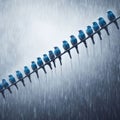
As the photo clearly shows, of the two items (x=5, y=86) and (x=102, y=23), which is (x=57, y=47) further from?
(x=5, y=86)

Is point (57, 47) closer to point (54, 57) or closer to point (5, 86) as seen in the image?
point (54, 57)

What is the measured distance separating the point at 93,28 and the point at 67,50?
81.3 inches

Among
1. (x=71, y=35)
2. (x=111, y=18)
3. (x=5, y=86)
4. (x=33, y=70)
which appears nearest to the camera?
(x=111, y=18)

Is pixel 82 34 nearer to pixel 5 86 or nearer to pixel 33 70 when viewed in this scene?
pixel 33 70

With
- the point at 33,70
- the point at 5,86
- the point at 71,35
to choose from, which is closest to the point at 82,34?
the point at 71,35

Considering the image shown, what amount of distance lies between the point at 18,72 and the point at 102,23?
7.36 meters

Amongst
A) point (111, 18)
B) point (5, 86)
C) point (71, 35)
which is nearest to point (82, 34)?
point (71, 35)

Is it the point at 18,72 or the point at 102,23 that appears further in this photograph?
the point at 18,72

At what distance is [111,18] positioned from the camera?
66.8 ft

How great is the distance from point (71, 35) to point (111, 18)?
289 cm

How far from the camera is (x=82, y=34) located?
21.6 m

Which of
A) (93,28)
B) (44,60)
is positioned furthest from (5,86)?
(93,28)

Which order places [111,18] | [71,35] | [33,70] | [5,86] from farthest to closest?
[5,86] < [33,70] < [71,35] < [111,18]

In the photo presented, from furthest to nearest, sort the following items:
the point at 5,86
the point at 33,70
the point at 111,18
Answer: the point at 5,86
the point at 33,70
the point at 111,18
